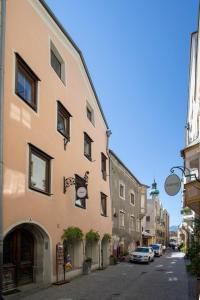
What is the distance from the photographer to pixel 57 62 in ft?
64.8

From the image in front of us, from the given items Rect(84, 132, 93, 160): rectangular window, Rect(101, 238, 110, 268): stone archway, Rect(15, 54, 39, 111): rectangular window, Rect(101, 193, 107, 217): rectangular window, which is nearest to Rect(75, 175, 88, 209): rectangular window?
Rect(84, 132, 93, 160): rectangular window

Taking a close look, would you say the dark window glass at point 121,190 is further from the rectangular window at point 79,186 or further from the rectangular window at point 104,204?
the rectangular window at point 79,186

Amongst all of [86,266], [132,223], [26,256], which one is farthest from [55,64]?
[132,223]

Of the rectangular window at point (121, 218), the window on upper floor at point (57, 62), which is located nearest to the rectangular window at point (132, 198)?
the rectangular window at point (121, 218)

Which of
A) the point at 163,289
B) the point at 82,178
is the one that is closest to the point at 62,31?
the point at 82,178

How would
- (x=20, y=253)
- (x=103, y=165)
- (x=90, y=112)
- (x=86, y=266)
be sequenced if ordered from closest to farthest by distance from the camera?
(x=20, y=253), (x=86, y=266), (x=90, y=112), (x=103, y=165)

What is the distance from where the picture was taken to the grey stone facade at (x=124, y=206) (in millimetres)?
33031

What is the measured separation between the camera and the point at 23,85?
14.7 meters

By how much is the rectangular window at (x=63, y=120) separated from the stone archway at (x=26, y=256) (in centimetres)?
497

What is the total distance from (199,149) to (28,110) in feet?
27.7

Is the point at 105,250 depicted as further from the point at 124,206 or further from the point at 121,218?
the point at 124,206

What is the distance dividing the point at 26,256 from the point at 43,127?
4891 mm

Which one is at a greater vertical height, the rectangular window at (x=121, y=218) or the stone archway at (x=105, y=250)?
the rectangular window at (x=121, y=218)

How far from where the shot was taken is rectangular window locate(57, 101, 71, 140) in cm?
Answer: 1881
